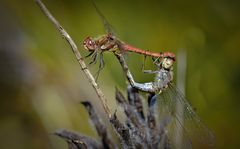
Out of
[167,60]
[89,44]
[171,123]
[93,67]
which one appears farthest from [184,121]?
[93,67]

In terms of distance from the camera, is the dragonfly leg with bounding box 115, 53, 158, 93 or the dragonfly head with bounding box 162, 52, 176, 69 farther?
the dragonfly head with bounding box 162, 52, 176, 69

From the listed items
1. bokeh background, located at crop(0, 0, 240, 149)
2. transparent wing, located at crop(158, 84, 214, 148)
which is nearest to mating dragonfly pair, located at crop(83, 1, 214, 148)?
transparent wing, located at crop(158, 84, 214, 148)

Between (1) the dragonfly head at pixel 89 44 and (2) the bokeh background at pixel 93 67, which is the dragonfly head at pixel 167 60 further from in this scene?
(2) the bokeh background at pixel 93 67

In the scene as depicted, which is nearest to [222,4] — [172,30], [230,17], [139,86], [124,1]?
[230,17]

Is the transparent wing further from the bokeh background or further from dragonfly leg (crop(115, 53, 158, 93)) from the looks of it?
the bokeh background

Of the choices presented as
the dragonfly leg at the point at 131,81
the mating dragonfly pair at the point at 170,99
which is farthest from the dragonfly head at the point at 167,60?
the dragonfly leg at the point at 131,81

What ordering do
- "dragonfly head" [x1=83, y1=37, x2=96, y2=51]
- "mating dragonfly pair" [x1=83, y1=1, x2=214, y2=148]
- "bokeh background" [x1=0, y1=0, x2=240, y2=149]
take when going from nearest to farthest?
"dragonfly head" [x1=83, y1=37, x2=96, y2=51] → "mating dragonfly pair" [x1=83, y1=1, x2=214, y2=148] → "bokeh background" [x1=0, y1=0, x2=240, y2=149]

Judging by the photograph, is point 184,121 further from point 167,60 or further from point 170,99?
point 167,60
